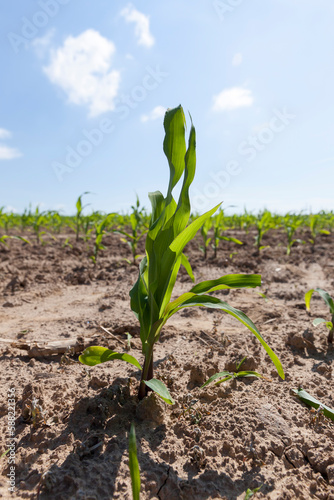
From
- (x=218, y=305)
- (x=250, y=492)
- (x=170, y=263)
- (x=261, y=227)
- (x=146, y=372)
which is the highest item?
(x=261, y=227)

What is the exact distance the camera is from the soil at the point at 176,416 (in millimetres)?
879

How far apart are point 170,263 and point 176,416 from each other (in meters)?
0.59

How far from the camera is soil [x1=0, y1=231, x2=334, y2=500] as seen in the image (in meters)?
0.88

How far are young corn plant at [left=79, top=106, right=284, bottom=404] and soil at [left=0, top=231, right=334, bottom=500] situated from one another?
20 cm

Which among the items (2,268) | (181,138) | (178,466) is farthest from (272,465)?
(2,268)

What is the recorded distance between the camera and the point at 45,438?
1001mm

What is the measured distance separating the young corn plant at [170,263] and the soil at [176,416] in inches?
7.9

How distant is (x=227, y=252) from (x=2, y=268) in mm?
3360

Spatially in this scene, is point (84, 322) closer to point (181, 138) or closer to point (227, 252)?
point (181, 138)

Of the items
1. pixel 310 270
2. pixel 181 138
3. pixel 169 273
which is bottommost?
pixel 310 270

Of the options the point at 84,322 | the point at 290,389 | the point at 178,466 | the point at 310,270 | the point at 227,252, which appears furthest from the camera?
the point at 227,252

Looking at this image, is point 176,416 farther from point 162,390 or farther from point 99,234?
point 99,234

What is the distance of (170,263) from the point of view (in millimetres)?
1082

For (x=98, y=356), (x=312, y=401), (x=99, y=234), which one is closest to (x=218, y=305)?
(x=98, y=356)
